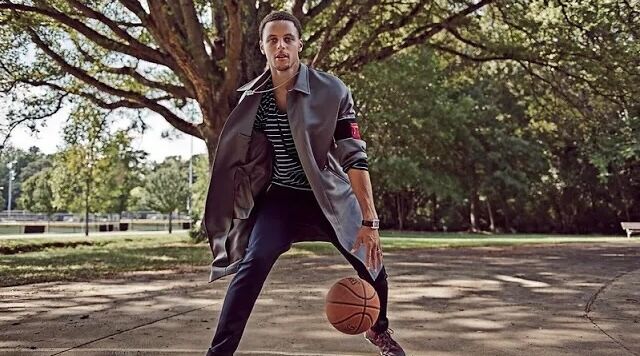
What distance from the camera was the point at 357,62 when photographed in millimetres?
16781

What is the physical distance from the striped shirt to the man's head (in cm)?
18

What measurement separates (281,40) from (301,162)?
2.39ft

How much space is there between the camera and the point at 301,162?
341 cm

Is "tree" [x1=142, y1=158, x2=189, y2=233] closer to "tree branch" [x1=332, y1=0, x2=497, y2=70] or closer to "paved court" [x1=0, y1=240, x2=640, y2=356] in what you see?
"tree branch" [x1=332, y1=0, x2=497, y2=70]

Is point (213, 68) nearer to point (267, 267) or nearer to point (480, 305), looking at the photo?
point (480, 305)

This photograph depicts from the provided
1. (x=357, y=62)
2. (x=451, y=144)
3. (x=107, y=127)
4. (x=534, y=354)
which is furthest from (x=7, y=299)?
(x=451, y=144)

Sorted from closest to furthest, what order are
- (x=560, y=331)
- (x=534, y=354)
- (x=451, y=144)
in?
(x=534, y=354)
(x=560, y=331)
(x=451, y=144)

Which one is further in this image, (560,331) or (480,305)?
(480,305)

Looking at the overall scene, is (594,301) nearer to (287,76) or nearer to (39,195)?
(287,76)

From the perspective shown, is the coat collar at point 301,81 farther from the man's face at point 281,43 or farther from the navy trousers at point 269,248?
the navy trousers at point 269,248

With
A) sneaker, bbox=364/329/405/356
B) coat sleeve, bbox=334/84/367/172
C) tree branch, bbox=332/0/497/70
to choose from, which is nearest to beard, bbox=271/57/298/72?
coat sleeve, bbox=334/84/367/172

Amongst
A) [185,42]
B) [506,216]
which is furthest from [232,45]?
[506,216]

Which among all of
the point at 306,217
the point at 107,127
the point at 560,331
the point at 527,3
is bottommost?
the point at 560,331

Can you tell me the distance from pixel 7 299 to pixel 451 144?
30.5m
